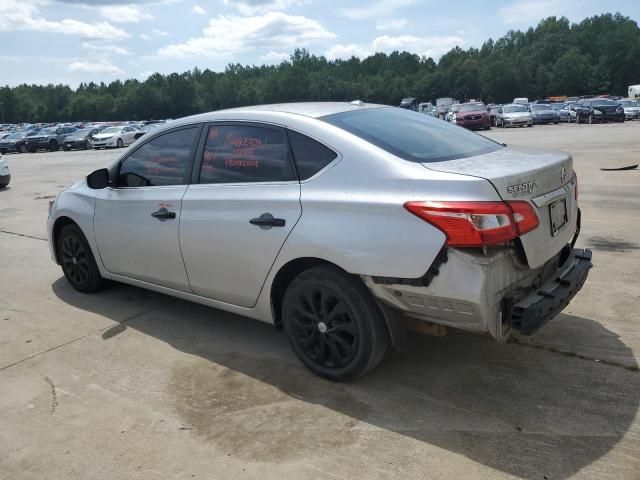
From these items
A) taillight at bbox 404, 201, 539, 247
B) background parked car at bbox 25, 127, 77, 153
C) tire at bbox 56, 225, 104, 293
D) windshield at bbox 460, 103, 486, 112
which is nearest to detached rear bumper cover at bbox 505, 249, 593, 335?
taillight at bbox 404, 201, 539, 247

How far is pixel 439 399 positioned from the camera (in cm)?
325

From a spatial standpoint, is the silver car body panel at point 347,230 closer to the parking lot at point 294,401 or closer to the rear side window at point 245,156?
the rear side window at point 245,156

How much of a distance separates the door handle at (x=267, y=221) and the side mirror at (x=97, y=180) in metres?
1.78

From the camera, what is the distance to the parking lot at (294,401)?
108 inches

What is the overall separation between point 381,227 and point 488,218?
55cm

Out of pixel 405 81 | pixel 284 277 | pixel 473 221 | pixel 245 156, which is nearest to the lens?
pixel 473 221

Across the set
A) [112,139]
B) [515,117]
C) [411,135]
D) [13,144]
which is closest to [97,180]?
[411,135]

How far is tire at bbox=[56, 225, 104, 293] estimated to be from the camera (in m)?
5.11

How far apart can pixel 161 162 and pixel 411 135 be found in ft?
6.40

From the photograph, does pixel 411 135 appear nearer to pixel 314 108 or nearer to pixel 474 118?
pixel 314 108

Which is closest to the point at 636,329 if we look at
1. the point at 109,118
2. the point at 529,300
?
the point at 529,300

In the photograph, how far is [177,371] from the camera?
148 inches

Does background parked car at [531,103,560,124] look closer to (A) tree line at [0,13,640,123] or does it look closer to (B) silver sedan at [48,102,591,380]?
(B) silver sedan at [48,102,591,380]

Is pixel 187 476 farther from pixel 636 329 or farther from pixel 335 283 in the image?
pixel 636 329
